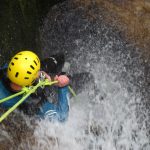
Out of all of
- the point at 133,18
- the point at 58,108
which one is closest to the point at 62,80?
the point at 58,108

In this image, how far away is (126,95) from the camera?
7082 mm

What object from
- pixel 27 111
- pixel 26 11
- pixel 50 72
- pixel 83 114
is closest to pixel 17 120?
pixel 27 111

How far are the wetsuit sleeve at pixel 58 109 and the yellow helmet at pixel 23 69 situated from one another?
1.76 feet

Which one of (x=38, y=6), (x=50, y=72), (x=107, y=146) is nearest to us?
(x=50, y=72)

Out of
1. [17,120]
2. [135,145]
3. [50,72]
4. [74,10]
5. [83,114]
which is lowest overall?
[135,145]

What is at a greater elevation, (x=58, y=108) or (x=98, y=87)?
(x=58, y=108)

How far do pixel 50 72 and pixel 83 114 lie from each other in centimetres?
113

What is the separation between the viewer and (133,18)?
7352 millimetres

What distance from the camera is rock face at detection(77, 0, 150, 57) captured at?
720 cm

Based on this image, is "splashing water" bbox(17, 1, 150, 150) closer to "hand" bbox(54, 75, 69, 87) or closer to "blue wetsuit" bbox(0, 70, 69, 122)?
"blue wetsuit" bbox(0, 70, 69, 122)

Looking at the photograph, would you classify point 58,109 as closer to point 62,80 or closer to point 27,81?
point 62,80

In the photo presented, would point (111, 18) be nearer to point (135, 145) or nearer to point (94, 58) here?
point (94, 58)

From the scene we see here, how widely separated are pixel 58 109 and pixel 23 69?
88 cm

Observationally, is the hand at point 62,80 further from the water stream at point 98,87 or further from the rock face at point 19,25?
the rock face at point 19,25
